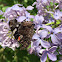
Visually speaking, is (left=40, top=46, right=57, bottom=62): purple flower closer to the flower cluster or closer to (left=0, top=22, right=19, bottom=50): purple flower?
the flower cluster

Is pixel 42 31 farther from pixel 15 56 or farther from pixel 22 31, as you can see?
pixel 15 56

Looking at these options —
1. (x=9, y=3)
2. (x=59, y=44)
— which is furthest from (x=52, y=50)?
(x=9, y=3)

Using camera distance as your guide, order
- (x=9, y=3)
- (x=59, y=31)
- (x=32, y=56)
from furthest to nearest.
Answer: (x=9, y=3)
(x=32, y=56)
(x=59, y=31)

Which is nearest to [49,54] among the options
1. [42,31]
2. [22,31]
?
[42,31]

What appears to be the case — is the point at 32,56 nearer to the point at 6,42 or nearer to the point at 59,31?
the point at 6,42

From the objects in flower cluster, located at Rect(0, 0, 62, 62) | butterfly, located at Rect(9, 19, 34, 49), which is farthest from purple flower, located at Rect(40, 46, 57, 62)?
butterfly, located at Rect(9, 19, 34, 49)

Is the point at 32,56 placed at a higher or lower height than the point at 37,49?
lower

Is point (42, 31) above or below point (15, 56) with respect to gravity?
above
